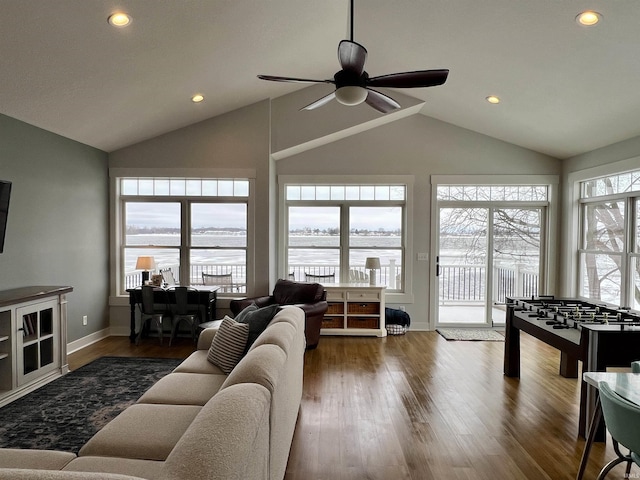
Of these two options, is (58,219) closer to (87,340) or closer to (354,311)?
(87,340)

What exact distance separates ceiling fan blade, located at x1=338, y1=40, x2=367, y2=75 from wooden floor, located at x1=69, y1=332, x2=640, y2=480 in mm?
2660

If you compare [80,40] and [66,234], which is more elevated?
[80,40]

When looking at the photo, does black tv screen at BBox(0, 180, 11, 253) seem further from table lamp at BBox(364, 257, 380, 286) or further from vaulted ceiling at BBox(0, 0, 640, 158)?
table lamp at BBox(364, 257, 380, 286)

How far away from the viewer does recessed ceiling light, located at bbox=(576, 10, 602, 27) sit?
281cm

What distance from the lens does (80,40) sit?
3.01 metres

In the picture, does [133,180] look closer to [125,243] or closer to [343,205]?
[125,243]

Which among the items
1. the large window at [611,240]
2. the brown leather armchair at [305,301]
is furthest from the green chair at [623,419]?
the large window at [611,240]

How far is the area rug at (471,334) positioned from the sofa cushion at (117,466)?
4.64 meters

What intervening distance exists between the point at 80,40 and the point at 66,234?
8.28 ft

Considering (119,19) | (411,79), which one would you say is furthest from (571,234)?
(119,19)

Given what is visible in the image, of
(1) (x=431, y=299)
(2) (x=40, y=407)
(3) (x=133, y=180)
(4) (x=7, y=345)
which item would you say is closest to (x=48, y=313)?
(4) (x=7, y=345)

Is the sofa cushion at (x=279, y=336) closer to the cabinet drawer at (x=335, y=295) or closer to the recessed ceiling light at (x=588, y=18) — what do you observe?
the cabinet drawer at (x=335, y=295)

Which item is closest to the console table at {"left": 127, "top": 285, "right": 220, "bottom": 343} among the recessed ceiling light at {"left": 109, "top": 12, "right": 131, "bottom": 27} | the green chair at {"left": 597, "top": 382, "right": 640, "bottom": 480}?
the recessed ceiling light at {"left": 109, "top": 12, "right": 131, "bottom": 27}

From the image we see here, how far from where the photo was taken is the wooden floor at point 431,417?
2.42 m
